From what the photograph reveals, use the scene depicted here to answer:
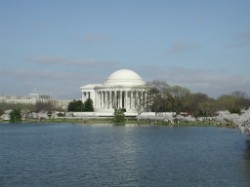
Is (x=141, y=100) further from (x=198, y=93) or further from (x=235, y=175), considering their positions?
(x=235, y=175)

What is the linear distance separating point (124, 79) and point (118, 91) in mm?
4988

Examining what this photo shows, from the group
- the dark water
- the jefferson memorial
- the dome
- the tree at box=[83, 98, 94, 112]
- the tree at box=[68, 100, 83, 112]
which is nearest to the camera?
the dark water

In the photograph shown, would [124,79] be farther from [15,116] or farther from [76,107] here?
[15,116]

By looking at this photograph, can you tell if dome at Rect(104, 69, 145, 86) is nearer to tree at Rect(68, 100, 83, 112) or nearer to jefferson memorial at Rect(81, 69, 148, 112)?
jefferson memorial at Rect(81, 69, 148, 112)

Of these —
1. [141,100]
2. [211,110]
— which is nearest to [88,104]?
[141,100]

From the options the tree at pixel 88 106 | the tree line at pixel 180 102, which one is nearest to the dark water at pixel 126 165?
the tree line at pixel 180 102

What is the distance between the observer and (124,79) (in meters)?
137

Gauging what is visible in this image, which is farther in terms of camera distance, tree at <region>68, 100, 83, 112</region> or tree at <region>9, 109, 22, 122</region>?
tree at <region>68, 100, 83, 112</region>

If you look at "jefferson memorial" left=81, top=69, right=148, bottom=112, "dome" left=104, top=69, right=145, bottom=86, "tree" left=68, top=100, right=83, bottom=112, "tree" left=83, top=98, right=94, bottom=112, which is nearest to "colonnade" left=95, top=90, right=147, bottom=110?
"jefferson memorial" left=81, top=69, right=148, bottom=112

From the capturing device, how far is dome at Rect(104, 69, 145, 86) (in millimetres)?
135000

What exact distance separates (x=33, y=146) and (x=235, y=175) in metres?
20.4

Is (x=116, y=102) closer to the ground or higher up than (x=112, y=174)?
higher up

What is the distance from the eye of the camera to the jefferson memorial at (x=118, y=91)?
130375 millimetres

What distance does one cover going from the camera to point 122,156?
1291 inches
